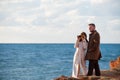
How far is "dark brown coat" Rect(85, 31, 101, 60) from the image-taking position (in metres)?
19.7

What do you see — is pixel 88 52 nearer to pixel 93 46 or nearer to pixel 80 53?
pixel 93 46

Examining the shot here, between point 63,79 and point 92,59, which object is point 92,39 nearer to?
point 92,59

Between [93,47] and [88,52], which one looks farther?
[88,52]

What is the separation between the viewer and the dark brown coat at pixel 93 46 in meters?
19.7

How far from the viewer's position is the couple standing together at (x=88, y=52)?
64.9 ft

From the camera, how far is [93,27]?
19.4 meters

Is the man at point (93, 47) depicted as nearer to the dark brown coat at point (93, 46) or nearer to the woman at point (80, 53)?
the dark brown coat at point (93, 46)

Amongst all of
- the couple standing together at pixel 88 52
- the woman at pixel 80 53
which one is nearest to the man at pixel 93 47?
the couple standing together at pixel 88 52

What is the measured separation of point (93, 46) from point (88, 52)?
1.68 feet

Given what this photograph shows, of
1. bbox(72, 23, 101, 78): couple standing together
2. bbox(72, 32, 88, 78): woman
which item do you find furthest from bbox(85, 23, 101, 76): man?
bbox(72, 32, 88, 78): woman

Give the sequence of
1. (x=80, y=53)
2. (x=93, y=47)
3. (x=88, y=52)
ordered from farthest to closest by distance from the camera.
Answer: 1. (x=80, y=53)
2. (x=88, y=52)
3. (x=93, y=47)

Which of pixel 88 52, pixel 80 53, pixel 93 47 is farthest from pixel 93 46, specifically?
pixel 80 53

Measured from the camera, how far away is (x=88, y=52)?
20250mm

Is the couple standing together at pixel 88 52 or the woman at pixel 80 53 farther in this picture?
the woman at pixel 80 53
